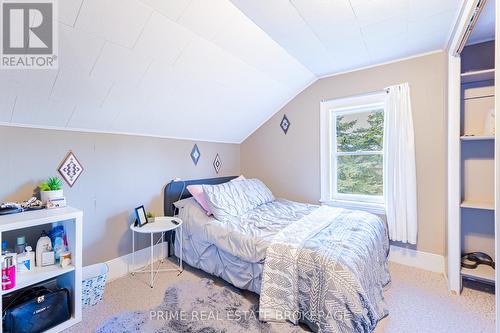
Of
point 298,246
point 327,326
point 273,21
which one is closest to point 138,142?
point 273,21

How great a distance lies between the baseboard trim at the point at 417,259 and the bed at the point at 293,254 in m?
0.50

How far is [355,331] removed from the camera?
1.34m

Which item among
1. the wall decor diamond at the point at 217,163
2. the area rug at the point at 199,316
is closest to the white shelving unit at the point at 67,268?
the area rug at the point at 199,316

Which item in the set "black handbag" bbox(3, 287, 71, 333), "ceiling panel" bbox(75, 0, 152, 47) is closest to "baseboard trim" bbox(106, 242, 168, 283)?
"black handbag" bbox(3, 287, 71, 333)

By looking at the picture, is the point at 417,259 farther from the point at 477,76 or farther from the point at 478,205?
the point at 477,76

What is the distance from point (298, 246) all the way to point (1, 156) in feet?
7.25

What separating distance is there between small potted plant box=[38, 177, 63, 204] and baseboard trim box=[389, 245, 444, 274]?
3319 mm

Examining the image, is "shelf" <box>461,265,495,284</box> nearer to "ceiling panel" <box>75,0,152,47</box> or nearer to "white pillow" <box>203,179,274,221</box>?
"white pillow" <box>203,179,274,221</box>

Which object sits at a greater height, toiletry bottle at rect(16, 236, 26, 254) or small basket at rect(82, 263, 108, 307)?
toiletry bottle at rect(16, 236, 26, 254)

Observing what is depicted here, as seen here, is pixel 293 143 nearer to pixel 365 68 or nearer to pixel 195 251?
pixel 365 68

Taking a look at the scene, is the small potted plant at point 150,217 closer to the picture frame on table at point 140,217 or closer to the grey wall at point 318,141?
the picture frame on table at point 140,217

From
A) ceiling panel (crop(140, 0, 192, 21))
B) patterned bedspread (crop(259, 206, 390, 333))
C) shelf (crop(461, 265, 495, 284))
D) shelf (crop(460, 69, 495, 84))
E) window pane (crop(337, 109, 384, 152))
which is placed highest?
ceiling panel (crop(140, 0, 192, 21))

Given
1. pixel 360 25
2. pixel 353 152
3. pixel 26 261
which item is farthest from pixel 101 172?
pixel 353 152

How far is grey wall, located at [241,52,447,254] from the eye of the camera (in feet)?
7.88
